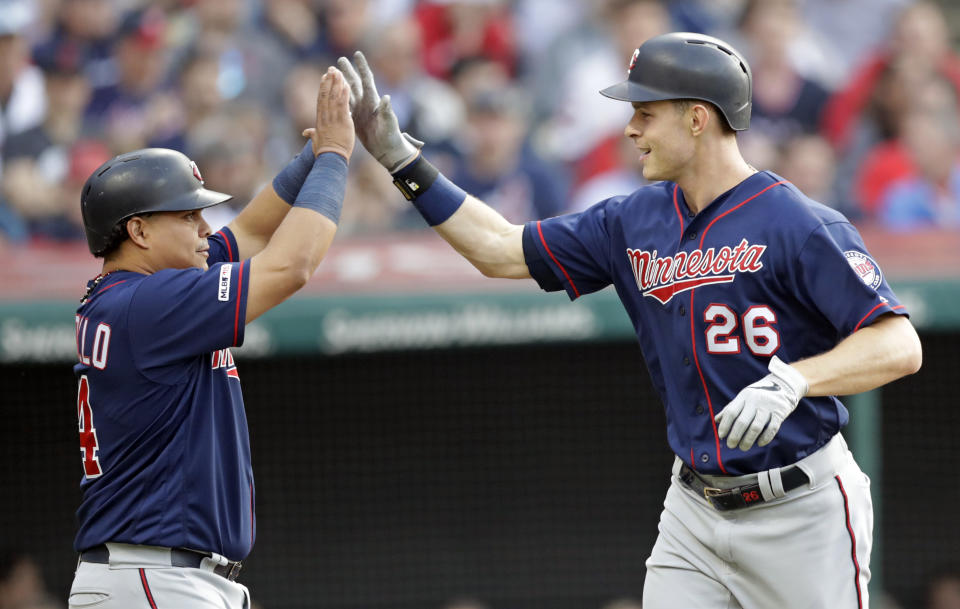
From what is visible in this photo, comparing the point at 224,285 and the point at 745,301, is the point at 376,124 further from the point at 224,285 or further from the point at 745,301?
the point at 745,301

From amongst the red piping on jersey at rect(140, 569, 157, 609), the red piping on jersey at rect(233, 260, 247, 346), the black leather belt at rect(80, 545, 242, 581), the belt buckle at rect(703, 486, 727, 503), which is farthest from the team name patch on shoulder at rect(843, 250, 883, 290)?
the red piping on jersey at rect(140, 569, 157, 609)

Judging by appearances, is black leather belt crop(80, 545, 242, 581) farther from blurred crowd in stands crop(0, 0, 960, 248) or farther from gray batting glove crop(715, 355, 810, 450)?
blurred crowd in stands crop(0, 0, 960, 248)

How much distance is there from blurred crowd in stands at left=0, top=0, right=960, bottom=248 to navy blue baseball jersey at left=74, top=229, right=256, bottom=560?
2.81m

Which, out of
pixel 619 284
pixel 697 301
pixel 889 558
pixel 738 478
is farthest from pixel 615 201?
pixel 889 558

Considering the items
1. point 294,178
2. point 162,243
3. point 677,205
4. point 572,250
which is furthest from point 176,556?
point 677,205

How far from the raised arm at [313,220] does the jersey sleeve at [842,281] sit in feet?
3.59

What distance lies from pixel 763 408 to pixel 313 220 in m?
1.07

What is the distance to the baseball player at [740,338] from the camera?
264 centimetres

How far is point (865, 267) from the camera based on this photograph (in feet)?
8.70

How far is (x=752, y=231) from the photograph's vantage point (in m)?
2.77

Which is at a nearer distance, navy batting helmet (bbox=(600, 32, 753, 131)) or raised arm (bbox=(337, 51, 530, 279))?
navy batting helmet (bbox=(600, 32, 753, 131))

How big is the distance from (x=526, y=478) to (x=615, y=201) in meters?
3.05

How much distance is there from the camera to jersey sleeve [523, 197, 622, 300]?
10.3 feet

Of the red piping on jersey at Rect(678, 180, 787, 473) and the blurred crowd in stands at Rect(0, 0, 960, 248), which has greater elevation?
the blurred crowd in stands at Rect(0, 0, 960, 248)
